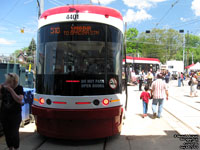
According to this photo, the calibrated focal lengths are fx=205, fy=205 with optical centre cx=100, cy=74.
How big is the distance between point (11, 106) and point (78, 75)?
1.42m

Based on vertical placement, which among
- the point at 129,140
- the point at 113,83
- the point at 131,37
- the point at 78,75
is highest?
the point at 131,37

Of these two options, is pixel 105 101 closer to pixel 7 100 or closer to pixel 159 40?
pixel 7 100

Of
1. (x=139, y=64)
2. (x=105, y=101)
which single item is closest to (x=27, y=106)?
(x=105, y=101)

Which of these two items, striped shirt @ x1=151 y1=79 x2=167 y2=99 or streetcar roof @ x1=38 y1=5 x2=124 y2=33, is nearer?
streetcar roof @ x1=38 y1=5 x2=124 y2=33

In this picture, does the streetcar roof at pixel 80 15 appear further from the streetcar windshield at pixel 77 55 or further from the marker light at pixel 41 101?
the marker light at pixel 41 101

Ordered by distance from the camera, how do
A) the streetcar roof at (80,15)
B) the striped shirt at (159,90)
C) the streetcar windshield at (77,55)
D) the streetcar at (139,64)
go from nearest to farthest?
1. the streetcar windshield at (77,55)
2. the streetcar roof at (80,15)
3. the striped shirt at (159,90)
4. the streetcar at (139,64)

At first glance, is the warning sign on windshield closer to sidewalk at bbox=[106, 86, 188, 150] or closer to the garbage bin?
sidewalk at bbox=[106, 86, 188, 150]

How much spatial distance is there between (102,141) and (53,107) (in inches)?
56.4

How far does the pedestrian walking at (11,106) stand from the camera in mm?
3619

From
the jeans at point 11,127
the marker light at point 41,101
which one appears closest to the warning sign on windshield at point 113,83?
the marker light at point 41,101

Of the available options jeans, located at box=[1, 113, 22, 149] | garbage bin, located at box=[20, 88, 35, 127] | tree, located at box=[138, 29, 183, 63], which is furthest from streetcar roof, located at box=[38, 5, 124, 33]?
tree, located at box=[138, 29, 183, 63]

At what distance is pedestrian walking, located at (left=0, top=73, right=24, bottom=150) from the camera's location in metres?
3.62

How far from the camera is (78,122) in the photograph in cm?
420

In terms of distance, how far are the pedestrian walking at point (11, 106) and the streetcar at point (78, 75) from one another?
2.38ft
